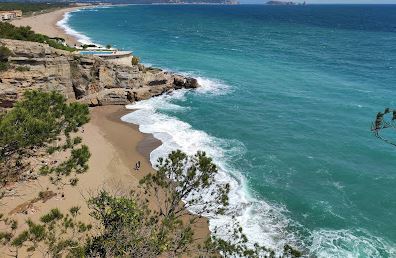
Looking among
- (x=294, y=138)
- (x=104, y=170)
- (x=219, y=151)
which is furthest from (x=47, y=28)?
(x=294, y=138)

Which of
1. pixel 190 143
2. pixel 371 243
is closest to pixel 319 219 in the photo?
pixel 371 243

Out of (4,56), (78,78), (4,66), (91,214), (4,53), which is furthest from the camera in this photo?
(78,78)

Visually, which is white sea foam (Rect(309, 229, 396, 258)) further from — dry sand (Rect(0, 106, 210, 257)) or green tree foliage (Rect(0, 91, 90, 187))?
green tree foliage (Rect(0, 91, 90, 187))

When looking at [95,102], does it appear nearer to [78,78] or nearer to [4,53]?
[78,78]

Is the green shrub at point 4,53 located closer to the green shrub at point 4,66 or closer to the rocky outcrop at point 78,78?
the rocky outcrop at point 78,78

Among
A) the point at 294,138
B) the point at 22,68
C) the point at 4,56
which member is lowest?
the point at 294,138

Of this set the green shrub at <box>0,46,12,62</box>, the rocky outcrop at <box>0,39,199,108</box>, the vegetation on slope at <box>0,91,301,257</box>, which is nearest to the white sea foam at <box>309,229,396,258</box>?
the vegetation on slope at <box>0,91,301,257</box>

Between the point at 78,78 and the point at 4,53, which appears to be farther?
the point at 78,78

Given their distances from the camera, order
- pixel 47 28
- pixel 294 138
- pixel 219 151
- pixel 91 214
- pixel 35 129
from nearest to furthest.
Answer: pixel 91 214
pixel 35 129
pixel 219 151
pixel 294 138
pixel 47 28
